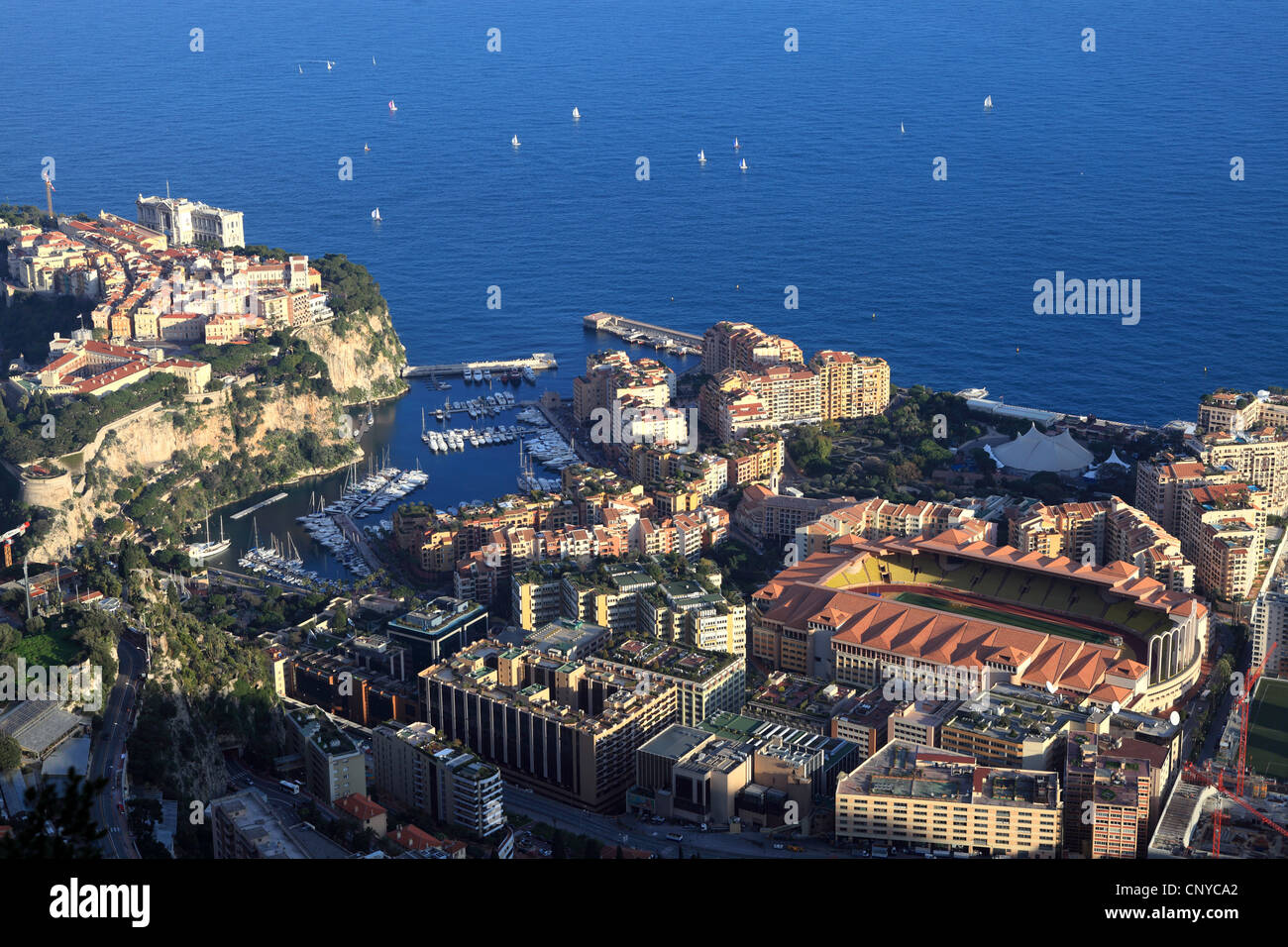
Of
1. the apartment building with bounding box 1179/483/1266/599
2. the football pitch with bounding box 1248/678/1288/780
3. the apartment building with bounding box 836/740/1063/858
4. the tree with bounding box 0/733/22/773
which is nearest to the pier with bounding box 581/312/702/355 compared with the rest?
the apartment building with bounding box 1179/483/1266/599

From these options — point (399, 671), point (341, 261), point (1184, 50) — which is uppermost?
point (1184, 50)

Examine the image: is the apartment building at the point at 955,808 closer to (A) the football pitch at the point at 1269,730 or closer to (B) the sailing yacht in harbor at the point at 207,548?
(A) the football pitch at the point at 1269,730

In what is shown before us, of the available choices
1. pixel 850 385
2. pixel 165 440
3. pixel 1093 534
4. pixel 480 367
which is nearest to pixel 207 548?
pixel 165 440

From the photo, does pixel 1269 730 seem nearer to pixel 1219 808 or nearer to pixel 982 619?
pixel 1219 808

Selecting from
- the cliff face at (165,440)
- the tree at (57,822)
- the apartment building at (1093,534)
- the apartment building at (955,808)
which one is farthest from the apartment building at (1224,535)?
the tree at (57,822)
